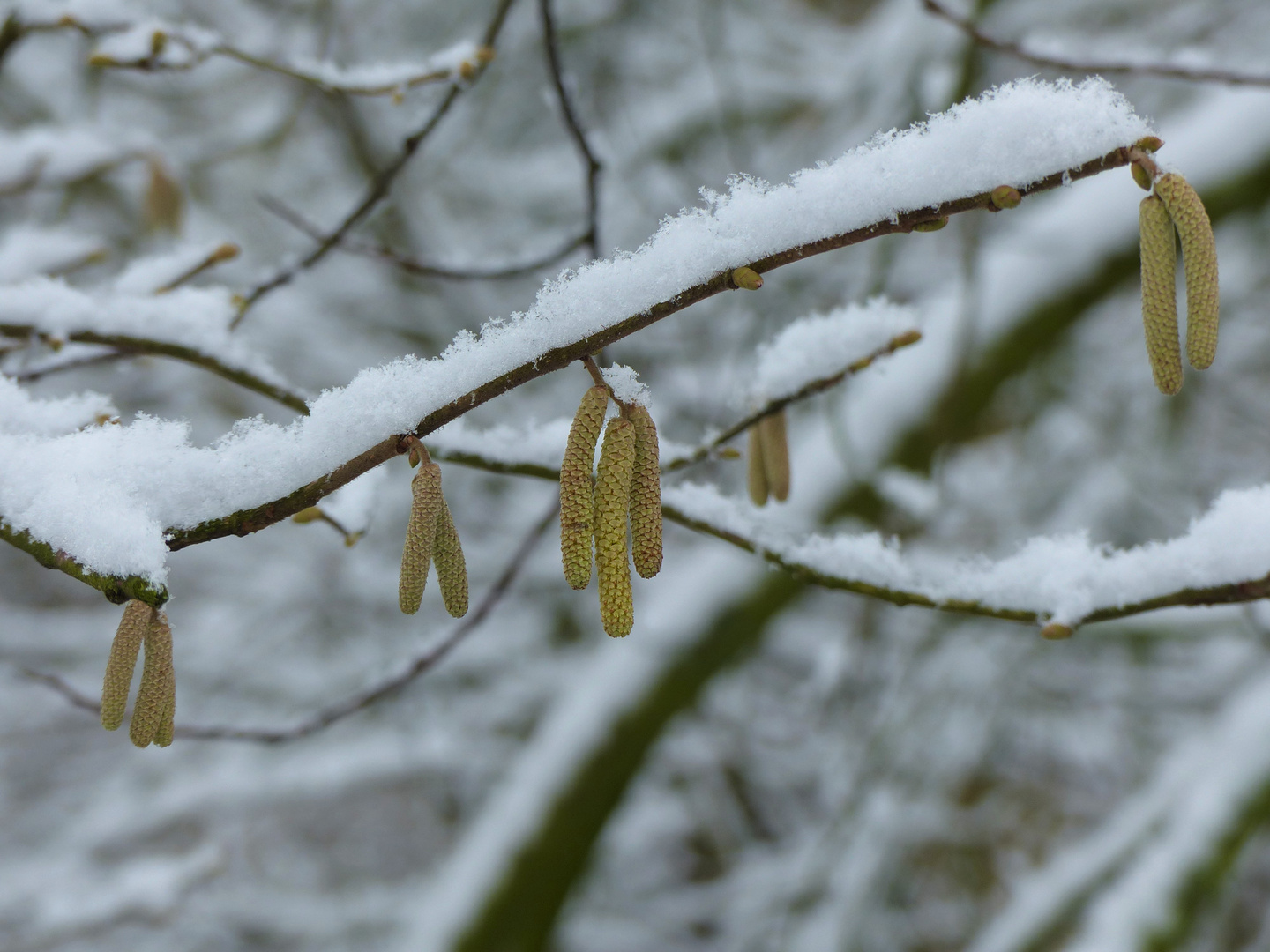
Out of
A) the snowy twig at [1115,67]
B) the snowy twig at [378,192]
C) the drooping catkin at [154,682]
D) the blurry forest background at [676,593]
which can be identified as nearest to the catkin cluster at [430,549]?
the drooping catkin at [154,682]

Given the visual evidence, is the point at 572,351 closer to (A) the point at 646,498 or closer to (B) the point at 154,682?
(A) the point at 646,498

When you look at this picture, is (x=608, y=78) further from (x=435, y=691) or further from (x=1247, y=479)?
(x=1247, y=479)

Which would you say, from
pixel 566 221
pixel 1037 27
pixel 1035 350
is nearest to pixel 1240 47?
pixel 1037 27

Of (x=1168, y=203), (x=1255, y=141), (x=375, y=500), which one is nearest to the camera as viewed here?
(x=1168, y=203)

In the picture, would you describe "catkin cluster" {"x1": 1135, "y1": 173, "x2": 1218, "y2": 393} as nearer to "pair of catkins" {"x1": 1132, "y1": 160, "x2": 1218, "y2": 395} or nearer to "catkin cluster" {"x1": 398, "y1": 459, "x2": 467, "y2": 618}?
"pair of catkins" {"x1": 1132, "y1": 160, "x2": 1218, "y2": 395}

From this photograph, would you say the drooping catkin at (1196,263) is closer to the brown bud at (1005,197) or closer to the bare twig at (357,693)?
the brown bud at (1005,197)

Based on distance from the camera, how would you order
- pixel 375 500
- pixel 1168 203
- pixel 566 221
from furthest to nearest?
pixel 566 221 < pixel 375 500 < pixel 1168 203
